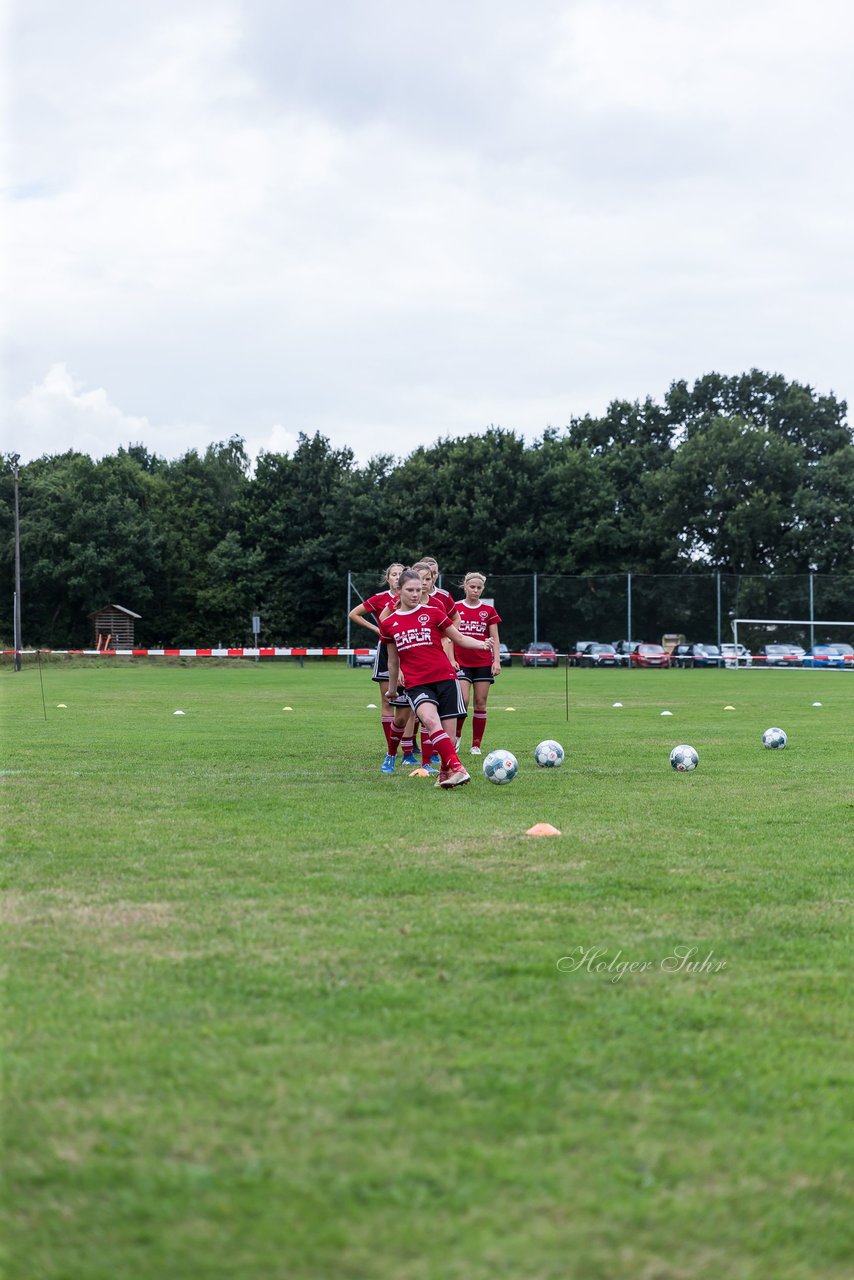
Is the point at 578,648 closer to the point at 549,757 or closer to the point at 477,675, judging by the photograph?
the point at 477,675

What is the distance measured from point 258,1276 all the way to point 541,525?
63.1 metres

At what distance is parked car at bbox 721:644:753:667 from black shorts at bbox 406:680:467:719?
39701 millimetres

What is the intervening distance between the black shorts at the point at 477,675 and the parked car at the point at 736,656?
3736 centimetres

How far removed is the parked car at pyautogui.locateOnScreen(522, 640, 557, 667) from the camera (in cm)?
5131

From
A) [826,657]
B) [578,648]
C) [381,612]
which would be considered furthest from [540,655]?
Answer: [381,612]

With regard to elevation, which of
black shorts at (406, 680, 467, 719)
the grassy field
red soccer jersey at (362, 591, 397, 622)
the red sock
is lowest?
the grassy field

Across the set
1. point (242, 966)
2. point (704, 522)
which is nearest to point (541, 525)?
point (704, 522)

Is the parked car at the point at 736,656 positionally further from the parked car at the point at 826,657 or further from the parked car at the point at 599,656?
the parked car at the point at 599,656

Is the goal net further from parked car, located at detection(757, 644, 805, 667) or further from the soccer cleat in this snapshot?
the soccer cleat

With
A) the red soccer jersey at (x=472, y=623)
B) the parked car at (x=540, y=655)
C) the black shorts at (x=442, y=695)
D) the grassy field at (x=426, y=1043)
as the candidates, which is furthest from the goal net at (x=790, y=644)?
the grassy field at (x=426, y=1043)

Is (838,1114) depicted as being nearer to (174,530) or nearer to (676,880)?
(676,880)

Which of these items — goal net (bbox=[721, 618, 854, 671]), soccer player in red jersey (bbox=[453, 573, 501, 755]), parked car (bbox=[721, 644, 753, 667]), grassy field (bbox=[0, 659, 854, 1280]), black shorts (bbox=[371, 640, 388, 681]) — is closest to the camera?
grassy field (bbox=[0, 659, 854, 1280])

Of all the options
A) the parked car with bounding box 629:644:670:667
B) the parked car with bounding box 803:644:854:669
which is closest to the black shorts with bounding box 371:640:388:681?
the parked car with bounding box 629:644:670:667

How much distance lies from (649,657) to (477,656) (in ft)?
127
